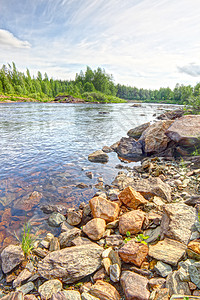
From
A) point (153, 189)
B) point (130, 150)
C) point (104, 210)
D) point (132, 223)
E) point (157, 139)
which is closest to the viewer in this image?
point (132, 223)

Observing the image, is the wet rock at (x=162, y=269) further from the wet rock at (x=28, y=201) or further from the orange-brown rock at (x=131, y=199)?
the wet rock at (x=28, y=201)

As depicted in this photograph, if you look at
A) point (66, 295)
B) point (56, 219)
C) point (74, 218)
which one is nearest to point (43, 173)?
point (56, 219)

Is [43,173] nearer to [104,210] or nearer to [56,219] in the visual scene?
[56,219]

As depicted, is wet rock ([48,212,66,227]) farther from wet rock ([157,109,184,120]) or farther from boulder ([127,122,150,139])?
wet rock ([157,109,184,120])

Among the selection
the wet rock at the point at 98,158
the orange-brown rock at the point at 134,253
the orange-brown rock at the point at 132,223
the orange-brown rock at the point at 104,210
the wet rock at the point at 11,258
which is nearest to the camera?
the orange-brown rock at the point at 134,253

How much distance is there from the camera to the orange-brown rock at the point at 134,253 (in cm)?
242

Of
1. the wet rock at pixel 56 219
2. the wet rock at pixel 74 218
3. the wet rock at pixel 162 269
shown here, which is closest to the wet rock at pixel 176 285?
the wet rock at pixel 162 269

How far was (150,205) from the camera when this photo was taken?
154 inches

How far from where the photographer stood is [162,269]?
223 cm

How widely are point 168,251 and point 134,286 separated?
74cm

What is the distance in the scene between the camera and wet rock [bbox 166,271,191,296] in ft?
5.98

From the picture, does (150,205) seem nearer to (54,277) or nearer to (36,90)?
(54,277)

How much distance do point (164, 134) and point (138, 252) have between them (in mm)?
7662

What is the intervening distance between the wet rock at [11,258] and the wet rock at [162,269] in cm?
229
